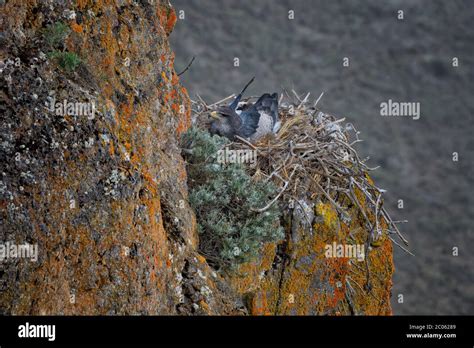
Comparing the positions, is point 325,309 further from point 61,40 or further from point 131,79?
point 61,40

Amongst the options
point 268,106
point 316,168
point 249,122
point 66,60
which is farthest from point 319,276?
point 66,60

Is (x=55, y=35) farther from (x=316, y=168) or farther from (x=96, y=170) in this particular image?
(x=316, y=168)

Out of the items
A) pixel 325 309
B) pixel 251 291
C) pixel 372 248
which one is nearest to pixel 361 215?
pixel 372 248

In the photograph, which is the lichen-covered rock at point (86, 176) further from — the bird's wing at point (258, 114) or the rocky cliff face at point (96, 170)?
the bird's wing at point (258, 114)

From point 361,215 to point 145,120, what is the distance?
2.28m

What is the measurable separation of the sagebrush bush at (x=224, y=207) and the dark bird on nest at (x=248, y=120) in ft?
3.20

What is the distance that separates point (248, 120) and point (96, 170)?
115 inches

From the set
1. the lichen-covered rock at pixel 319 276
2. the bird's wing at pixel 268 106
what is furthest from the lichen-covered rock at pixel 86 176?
the bird's wing at pixel 268 106

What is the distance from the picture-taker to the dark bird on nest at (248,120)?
632cm

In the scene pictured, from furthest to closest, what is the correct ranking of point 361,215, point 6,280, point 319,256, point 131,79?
point 361,215 < point 319,256 < point 131,79 < point 6,280

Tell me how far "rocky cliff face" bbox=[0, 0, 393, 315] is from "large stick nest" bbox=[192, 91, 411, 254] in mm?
956

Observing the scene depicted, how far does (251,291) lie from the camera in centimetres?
519

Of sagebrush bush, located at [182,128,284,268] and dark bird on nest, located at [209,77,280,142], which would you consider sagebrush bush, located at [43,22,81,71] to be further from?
dark bird on nest, located at [209,77,280,142]

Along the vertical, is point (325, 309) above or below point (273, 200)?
below
